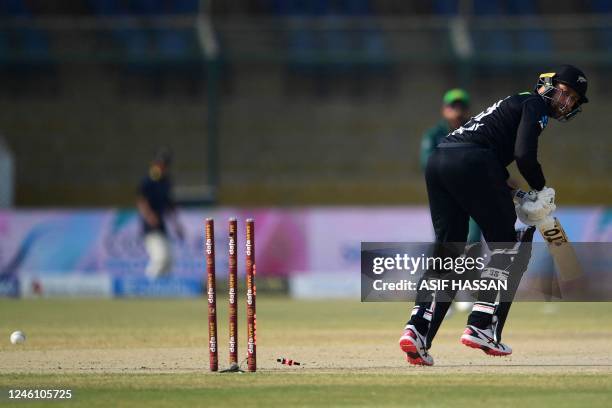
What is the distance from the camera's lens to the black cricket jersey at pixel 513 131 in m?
8.68

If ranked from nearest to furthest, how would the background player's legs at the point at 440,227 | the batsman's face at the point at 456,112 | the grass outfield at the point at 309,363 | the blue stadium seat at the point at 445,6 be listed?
the grass outfield at the point at 309,363 < the background player's legs at the point at 440,227 < the batsman's face at the point at 456,112 < the blue stadium seat at the point at 445,6

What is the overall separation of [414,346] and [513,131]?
160 cm

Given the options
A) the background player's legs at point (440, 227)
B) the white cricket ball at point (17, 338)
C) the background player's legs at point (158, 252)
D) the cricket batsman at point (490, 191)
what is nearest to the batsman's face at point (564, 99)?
the cricket batsman at point (490, 191)

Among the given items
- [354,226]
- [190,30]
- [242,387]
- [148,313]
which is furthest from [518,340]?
[190,30]

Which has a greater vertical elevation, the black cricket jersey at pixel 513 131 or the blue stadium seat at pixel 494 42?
the blue stadium seat at pixel 494 42

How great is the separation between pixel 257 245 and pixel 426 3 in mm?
13351

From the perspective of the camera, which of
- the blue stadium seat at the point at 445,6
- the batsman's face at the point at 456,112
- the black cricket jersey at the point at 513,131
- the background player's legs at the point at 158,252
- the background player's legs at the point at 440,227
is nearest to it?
the black cricket jersey at the point at 513,131

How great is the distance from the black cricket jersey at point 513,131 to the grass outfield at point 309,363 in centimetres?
139

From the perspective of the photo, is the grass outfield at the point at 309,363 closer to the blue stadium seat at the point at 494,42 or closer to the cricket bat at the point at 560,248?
the cricket bat at the point at 560,248

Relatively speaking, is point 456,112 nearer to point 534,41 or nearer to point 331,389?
point 331,389

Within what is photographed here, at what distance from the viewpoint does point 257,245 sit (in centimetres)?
2078

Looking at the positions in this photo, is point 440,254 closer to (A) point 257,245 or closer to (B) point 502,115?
(B) point 502,115

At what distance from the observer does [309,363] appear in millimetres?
9523

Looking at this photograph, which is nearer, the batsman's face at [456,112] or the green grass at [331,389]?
the green grass at [331,389]
